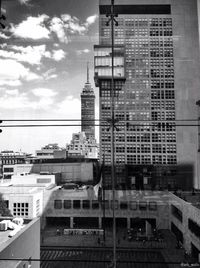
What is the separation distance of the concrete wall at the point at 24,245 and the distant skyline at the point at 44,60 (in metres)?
0.79

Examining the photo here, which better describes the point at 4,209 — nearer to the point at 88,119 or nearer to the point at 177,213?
the point at 177,213

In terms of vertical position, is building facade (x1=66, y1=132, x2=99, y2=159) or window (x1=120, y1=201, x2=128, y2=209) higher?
building facade (x1=66, y1=132, x2=99, y2=159)

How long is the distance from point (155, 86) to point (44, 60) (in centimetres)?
155

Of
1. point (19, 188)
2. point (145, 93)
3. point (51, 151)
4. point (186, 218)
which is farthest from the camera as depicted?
point (186, 218)

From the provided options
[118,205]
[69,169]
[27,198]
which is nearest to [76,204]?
[118,205]

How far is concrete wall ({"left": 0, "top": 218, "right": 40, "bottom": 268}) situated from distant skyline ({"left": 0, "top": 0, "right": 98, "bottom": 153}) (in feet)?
2.60

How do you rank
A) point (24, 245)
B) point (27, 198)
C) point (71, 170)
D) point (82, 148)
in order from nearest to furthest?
point (24, 245) < point (71, 170) < point (82, 148) < point (27, 198)

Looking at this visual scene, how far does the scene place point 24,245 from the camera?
2469 mm

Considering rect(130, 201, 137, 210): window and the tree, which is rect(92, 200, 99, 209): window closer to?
rect(130, 201, 137, 210): window

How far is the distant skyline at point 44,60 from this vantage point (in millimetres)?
1744

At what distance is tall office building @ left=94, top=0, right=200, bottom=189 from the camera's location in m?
1.91

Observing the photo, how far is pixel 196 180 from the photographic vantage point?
8.11 feet

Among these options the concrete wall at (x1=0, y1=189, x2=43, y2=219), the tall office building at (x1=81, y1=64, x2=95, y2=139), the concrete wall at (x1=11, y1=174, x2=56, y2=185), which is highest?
the tall office building at (x1=81, y1=64, x2=95, y2=139)

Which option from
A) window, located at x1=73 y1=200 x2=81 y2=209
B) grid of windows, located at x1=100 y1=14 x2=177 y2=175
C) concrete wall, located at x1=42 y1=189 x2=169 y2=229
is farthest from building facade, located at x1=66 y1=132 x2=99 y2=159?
window, located at x1=73 y1=200 x2=81 y2=209
